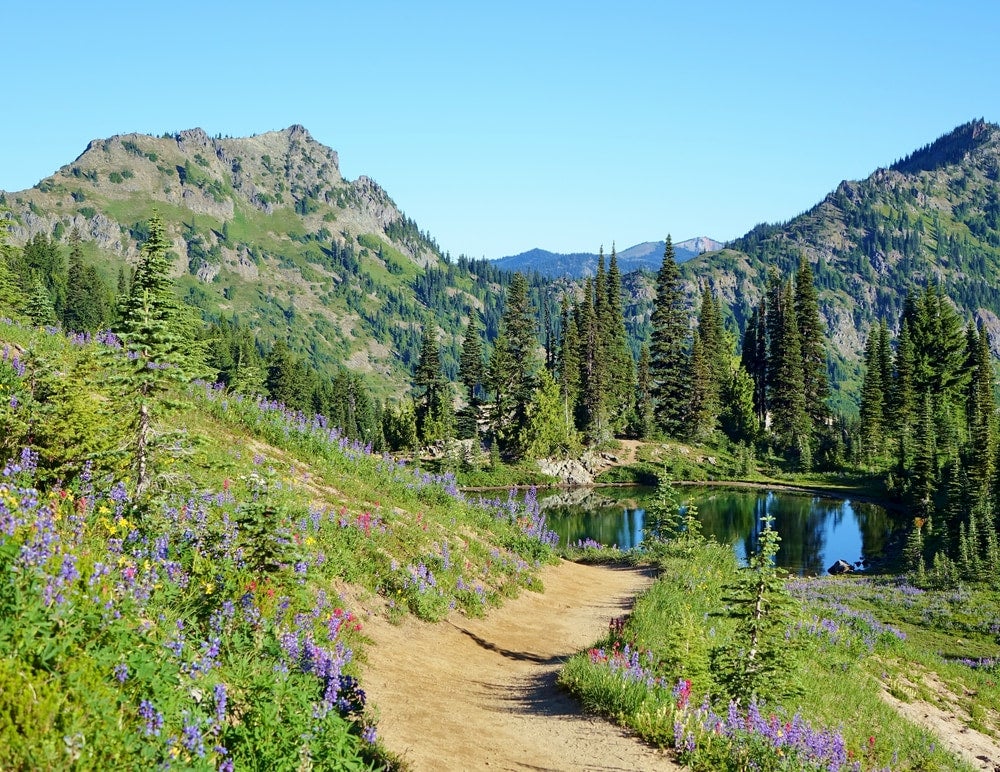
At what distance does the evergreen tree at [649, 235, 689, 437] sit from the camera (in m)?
94.7

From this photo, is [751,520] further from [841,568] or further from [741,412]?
[741,412]

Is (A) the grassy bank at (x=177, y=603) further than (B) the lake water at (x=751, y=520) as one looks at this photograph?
No

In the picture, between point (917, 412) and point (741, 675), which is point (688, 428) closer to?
point (917, 412)

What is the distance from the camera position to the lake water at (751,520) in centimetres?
5053

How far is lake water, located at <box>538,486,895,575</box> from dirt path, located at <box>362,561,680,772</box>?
91.8ft

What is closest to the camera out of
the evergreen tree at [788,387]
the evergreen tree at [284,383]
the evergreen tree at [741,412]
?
the evergreen tree at [788,387]

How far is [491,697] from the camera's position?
1174cm

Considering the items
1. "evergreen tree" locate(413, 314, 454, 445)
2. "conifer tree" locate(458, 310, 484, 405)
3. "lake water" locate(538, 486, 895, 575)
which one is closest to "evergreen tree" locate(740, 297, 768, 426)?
"lake water" locate(538, 486, 895, 575)

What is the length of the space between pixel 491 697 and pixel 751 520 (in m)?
53.9

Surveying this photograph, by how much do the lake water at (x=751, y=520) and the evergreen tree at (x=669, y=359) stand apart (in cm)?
1717

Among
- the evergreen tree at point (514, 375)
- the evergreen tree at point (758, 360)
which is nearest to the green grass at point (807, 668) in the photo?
the evergreen tree at point (514, 375)

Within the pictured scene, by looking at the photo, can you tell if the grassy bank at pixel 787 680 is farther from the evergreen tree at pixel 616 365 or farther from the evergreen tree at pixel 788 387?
the evergreen tree at pixel 616 365

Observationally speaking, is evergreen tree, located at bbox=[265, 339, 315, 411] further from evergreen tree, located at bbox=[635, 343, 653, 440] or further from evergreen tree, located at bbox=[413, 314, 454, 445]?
evergreen tree, located at bbox=[635, 343, 653, 440]

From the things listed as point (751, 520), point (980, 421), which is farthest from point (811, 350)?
point (751, 520)
